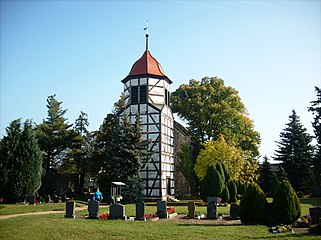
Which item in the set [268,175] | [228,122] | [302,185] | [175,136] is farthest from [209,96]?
[302,185]

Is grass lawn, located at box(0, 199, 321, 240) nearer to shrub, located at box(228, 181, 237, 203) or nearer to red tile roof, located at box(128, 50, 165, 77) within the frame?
shrub, located at box(228, 181, 237, 203)

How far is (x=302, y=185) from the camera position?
38.8 metres

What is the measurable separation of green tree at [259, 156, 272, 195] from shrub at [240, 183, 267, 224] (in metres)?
27.9

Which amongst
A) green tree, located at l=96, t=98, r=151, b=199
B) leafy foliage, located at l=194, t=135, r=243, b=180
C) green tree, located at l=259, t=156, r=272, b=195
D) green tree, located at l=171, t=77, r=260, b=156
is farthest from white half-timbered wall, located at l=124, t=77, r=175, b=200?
green tree, located at l=259, t=156, r=272, b=195

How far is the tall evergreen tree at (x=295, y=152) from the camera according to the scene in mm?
40106

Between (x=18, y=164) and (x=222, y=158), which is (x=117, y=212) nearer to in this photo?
(x=18, y=164)

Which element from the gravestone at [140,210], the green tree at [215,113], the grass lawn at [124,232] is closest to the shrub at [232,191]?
the green tree at [215,113]

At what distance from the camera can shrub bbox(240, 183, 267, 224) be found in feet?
48.2

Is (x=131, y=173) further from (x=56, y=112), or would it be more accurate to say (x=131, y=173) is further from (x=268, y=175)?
(x=268, y=175)

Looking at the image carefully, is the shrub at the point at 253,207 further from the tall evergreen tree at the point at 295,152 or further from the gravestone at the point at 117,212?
the tall evergreen tree at the point at 295,152

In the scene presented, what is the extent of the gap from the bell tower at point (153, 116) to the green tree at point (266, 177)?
13.2 metres

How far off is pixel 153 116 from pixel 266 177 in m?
18.2

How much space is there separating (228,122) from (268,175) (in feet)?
30.2

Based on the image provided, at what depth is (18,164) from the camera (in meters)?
26.5
